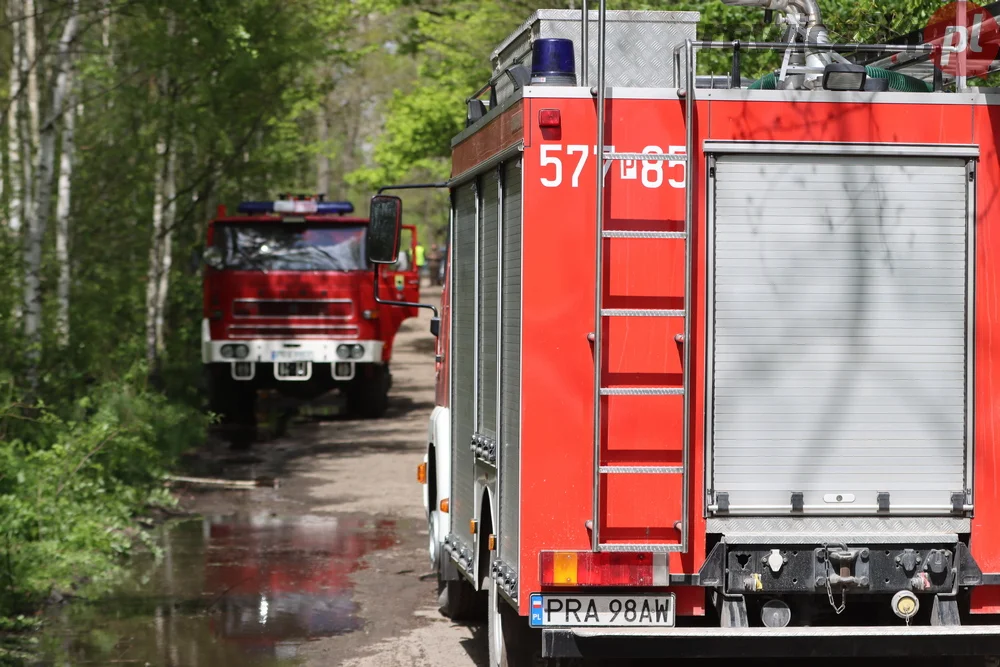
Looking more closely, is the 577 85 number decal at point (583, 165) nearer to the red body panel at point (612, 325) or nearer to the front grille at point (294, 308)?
the red body panel at point (612, 325)

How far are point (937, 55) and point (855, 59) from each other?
53.5 inches

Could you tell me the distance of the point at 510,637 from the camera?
21.4 ft

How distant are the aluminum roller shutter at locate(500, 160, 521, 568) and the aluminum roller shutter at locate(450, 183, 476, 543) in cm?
96

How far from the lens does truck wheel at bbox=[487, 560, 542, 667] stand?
640 cm

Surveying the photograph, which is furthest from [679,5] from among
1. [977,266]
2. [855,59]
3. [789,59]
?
[977,266]

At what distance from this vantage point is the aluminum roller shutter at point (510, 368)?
604cm

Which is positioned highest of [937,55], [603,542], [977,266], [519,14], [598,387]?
[519,14]

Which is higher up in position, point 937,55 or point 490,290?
point 937,55

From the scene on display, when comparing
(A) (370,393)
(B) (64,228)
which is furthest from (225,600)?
(A) (370,393)

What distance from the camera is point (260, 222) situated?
2172cm

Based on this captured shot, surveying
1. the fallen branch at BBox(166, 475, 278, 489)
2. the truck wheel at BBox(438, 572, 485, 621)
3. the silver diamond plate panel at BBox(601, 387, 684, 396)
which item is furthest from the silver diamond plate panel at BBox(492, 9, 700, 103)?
the fallen branch at BBox(166, 475, 278, 489)

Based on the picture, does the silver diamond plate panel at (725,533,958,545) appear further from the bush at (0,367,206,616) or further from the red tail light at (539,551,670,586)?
the bush at (0,367,206,616)

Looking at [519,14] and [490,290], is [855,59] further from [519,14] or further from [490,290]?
[519,14]

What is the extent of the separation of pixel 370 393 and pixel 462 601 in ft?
44.4
